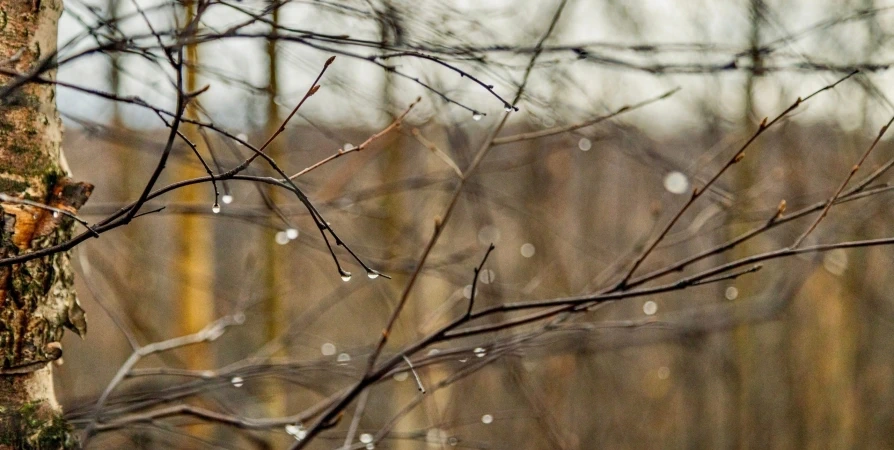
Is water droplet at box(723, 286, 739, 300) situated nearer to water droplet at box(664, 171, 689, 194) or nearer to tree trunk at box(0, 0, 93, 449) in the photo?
water droplet at box(664, 171, 689, 194)

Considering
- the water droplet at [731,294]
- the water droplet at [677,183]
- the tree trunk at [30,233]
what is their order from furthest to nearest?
the water droplet at [677,183] → the water droplet at [731,294] → the tree trunk at [30,233]

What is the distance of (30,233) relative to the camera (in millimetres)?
1359

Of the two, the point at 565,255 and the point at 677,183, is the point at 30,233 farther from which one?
the point at 565,255

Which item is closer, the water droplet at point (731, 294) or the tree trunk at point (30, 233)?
the tree trunk at point (30, 233)

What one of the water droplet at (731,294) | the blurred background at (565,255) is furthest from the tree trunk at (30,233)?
the water droplet at (731,294)

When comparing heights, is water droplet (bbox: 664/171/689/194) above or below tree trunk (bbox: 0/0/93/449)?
above

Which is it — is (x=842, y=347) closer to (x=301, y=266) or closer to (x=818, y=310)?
(x=818, y=310)

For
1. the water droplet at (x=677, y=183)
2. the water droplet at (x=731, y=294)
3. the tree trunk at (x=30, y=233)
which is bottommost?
the tree trunk at (x=30, y=233)

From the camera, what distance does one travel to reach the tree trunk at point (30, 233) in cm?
133

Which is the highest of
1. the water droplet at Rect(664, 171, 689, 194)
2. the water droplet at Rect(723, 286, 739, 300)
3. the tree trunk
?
the water droplet at Rect(664, 171, 689, 194)

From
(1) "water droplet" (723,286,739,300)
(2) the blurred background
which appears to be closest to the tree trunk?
(2) the blurred background

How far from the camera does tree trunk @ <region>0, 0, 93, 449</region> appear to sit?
52.2 inches

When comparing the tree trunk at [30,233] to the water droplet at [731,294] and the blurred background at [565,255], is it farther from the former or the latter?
the water droplet at [731,294]

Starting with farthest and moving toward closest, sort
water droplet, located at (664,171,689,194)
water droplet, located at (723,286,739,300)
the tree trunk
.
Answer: water droplet, located at (664,171,689,194) < water droplet, located at (723,286,739,300) < the tree trunk
